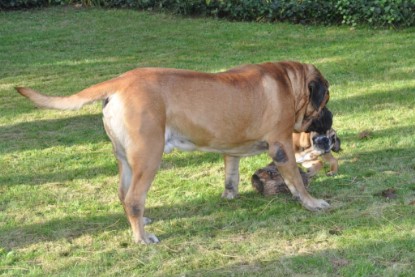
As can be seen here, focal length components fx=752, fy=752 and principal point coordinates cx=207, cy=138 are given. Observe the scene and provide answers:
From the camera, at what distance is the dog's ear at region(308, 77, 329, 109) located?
6258mm

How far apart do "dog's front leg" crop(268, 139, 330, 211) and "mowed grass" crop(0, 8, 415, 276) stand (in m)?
0.12

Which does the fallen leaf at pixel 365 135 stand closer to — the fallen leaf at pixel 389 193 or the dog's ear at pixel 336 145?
the dog's ear at pixel 336 145

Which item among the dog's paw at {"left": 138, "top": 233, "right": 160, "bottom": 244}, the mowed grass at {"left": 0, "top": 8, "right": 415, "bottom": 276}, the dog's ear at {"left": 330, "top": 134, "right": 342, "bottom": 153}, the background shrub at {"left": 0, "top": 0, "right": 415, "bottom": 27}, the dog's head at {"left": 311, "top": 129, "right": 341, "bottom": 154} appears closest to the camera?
the mowed grass at {"left": 0, "top": 8, "right": 415, "bottom": 276}

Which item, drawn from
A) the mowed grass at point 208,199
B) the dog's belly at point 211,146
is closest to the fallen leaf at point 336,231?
the mowed grass at point 208,199

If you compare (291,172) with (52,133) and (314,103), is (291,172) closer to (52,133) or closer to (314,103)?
(314,103)

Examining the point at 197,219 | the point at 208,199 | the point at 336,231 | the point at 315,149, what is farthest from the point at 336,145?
the point at 197,219

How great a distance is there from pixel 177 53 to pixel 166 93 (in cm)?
786

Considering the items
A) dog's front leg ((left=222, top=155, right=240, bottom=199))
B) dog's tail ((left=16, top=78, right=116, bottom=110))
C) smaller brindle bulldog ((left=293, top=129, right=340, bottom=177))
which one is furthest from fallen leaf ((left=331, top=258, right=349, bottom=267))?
dog's tail ((left=16, top=78, right=116, bottom=110))

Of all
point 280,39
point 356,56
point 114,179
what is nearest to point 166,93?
point 114,179

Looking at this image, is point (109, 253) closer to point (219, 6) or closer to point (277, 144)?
point (277, 144)

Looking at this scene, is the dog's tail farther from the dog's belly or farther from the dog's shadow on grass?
the dog's shadow on grass

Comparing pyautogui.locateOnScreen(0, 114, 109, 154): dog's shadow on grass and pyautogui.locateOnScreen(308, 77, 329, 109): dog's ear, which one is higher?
pyautogui.locateOnScreen(308, 77, 329, 109): dog's ear

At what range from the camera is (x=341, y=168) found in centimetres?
706

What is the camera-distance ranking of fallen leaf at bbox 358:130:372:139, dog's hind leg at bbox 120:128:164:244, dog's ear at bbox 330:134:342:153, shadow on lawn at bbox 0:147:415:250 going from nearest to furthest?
dog's hind leg at bbox 120:128:164:244 → shadow on lawn at bbox 0:147:415:250 → dog's ear at bbox 330:134:342:153 → fallen leaf at bbox 358:130:372:139
